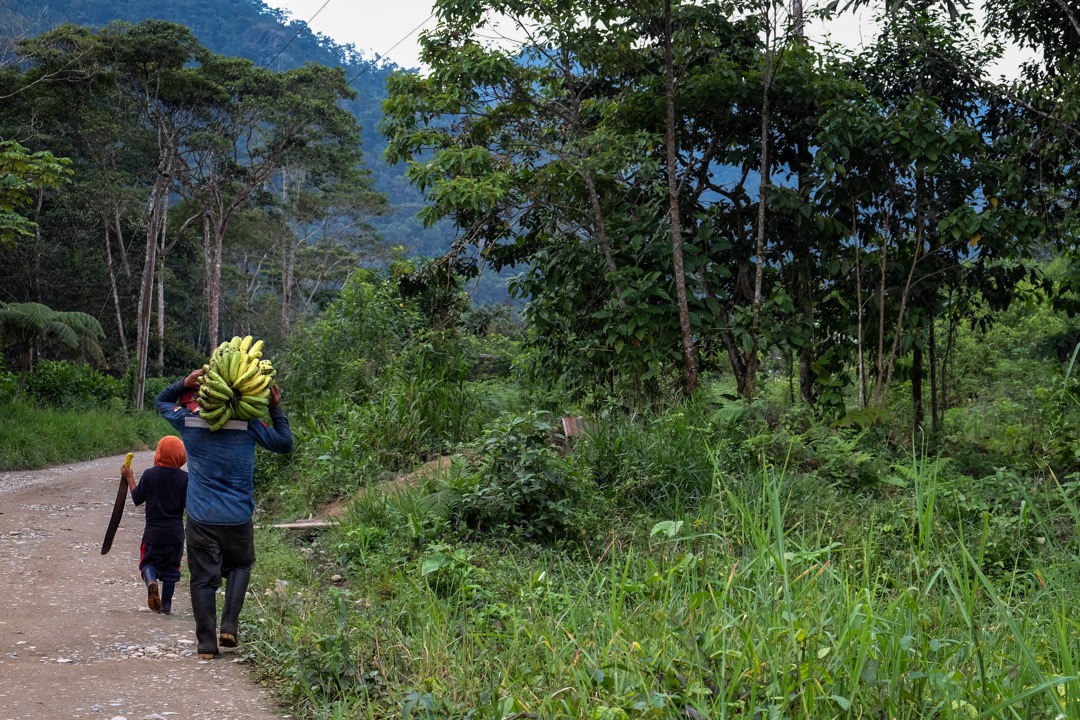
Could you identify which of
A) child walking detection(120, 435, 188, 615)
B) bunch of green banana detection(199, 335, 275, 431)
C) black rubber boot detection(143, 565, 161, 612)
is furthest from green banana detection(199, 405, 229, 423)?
black rubber boot detection(143, 565, 161, 612)

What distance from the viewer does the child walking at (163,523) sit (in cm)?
627

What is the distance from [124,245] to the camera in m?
34.6

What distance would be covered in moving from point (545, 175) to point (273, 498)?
460cm

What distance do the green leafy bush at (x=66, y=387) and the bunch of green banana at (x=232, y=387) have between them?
18.2 meters

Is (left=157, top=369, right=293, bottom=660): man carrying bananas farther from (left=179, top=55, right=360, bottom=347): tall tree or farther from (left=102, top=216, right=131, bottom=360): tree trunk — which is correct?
(left=102, top=216, right=131, bottom=360): tree trunk

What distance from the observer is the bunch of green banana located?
5188 mm

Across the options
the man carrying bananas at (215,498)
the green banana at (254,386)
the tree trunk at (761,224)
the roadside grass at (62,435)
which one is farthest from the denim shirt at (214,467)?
the roadside grass at (62,435)

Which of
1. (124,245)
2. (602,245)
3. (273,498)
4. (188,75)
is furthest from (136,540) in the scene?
(124,245)

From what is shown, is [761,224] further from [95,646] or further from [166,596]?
[95,646]

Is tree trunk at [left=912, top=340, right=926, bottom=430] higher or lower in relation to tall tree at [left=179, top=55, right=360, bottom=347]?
lower

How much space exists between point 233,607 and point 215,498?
592 mm

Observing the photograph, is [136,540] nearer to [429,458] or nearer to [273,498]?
[273,498]

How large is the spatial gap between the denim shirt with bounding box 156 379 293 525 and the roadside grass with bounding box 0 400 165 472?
11.9m

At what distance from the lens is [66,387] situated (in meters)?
22.7
